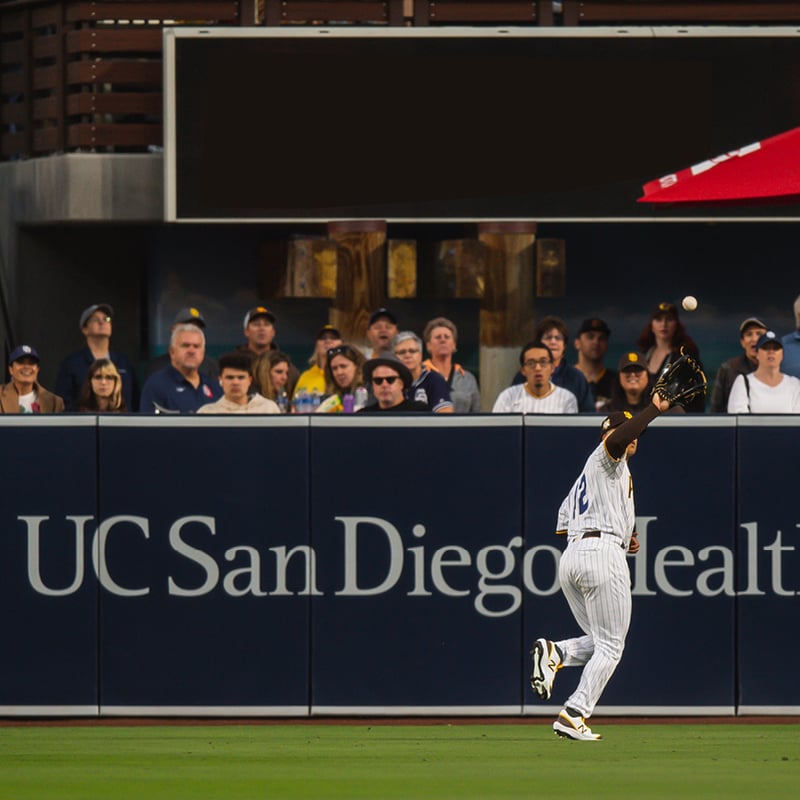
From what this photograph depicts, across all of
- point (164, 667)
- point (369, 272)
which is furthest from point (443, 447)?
point (369, 272)

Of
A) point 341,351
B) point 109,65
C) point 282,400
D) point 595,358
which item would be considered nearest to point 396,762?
point 341,351

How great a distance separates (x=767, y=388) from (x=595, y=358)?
5.12 ft

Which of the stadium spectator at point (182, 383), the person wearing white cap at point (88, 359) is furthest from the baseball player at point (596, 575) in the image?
the person wearing white cap at point (88, 359)

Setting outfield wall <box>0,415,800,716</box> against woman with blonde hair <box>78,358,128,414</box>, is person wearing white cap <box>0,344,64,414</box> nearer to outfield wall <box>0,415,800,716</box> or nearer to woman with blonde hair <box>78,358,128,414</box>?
woman with blonde hair <box>78,358,128,414</box>

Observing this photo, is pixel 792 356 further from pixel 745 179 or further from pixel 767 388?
pixel 745 179

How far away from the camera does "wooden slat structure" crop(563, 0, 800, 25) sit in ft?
47.4

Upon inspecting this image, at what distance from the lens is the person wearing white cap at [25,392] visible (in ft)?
37.5

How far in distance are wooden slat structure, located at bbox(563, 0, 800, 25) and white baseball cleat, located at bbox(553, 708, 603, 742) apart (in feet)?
22.7

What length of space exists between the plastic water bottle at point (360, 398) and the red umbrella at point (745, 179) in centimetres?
242

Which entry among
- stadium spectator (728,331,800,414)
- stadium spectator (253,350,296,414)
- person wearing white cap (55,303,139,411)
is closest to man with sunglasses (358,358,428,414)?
stadium spectator (253,350,296,414)

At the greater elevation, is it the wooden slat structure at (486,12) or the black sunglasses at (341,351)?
the wooden slat structure at (486,12)

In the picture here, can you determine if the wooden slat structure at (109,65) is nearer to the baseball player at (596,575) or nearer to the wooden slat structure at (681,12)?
the wooden slat structure at (681,12)

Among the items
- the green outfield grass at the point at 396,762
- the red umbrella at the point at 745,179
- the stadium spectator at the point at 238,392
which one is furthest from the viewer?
the stadium spectator at the point at 238,392

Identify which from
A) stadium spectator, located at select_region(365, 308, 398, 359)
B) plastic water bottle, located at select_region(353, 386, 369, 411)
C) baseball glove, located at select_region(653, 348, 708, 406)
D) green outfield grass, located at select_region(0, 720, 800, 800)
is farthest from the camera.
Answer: stadium spectator, located at select_region(365, 308, 398, 359)
